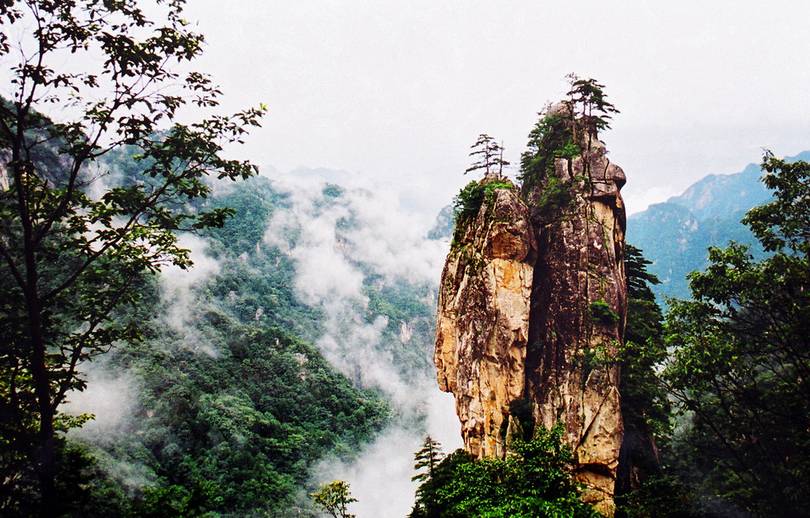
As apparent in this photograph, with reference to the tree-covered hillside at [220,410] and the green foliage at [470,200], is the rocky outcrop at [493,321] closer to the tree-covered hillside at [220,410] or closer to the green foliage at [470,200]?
the green foliage at [470,200]

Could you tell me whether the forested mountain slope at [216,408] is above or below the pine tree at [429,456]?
above

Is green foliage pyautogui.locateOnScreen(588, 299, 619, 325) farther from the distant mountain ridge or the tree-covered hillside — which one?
the distant mountain ridge

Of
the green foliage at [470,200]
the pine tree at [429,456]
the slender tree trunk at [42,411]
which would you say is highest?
the green foliage at [470,200]

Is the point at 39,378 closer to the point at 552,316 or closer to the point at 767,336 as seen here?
the point at 767,336

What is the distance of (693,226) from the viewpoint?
169750mm

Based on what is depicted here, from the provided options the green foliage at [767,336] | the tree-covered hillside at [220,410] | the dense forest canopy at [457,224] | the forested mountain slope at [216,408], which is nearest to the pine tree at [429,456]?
the dense forest canopy at [457,224]

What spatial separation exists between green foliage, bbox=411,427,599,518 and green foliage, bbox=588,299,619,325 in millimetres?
6897

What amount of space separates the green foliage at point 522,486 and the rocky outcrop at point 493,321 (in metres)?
3.05

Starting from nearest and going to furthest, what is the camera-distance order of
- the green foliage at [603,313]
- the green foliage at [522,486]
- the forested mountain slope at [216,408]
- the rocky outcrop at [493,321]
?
1. the green foliage at [522,486]
2. the green foliage at [603,313]
3. the rocky outcrop at [493,321]
4. the forested mountain slope at [216,408]

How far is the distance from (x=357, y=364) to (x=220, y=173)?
191 metres

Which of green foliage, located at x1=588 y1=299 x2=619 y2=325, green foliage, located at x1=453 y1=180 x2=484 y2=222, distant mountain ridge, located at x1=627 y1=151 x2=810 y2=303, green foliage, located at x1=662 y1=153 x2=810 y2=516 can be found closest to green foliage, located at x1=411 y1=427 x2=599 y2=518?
green foliage, located at x1=662 y1=153 x2=810 y2=516

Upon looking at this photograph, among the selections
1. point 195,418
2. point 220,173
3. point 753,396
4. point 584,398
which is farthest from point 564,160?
point 195,418

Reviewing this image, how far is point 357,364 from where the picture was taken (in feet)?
635

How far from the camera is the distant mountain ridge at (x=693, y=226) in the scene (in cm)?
14088
